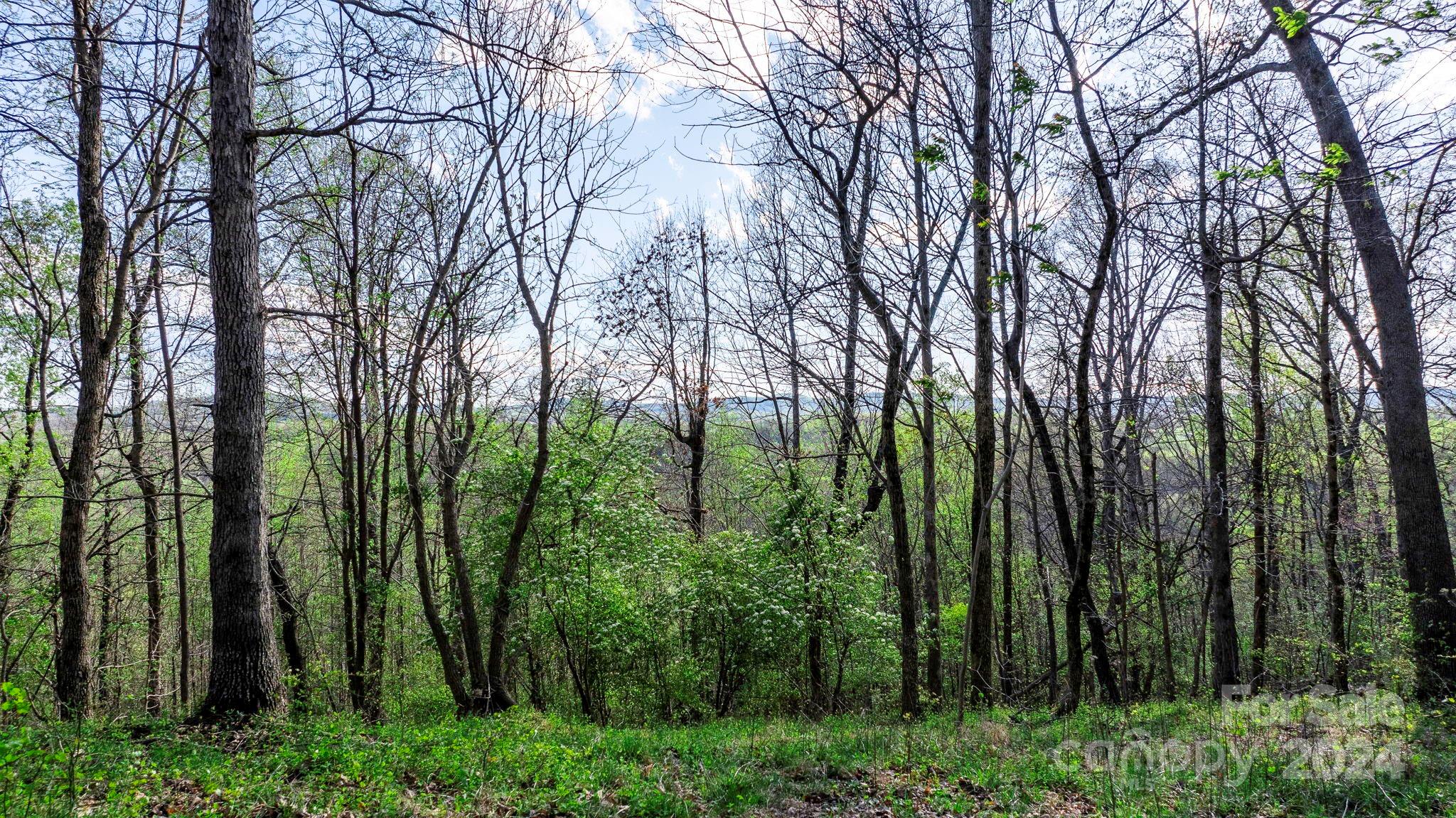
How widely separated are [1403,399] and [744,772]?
8.18m

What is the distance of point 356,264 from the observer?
9.61 m

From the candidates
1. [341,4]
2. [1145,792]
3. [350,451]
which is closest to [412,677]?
[350,451]

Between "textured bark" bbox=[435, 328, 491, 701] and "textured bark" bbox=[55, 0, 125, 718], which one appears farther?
"textured bark" bbox=[435, 328, 491, 701]

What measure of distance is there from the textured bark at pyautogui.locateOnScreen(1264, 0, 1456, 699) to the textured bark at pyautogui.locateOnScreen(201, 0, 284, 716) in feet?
32.1

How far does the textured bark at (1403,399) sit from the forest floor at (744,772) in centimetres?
130

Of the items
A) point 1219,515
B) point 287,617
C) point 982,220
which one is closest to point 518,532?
point 287,617

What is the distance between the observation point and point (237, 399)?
535cm

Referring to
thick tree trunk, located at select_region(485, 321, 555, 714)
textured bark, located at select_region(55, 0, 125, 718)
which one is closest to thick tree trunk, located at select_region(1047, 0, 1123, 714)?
thick tree trunk, located at select_region(485, 321, 555, 714)

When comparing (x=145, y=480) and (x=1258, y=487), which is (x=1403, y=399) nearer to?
(x=1258, y=487)

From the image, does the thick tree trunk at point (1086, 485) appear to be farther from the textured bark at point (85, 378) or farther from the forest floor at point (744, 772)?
the textured bark at point (85, 378)

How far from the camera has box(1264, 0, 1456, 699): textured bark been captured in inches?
270

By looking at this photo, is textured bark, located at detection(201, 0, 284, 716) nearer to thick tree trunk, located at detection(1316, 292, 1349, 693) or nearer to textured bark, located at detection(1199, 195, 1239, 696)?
textured bark, located at detection(1199, 195, 1239, 696)

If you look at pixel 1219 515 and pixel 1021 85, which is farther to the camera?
pixel 1219 515

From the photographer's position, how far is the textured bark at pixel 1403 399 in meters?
6.87
